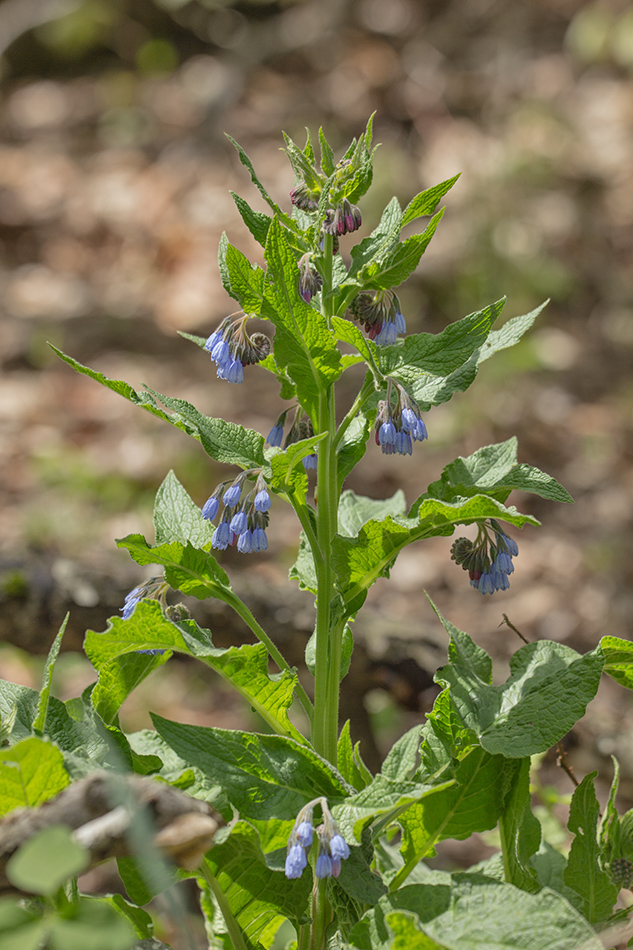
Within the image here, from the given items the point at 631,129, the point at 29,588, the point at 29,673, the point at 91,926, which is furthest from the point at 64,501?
the point at 631,129

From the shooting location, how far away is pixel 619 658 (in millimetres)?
1421

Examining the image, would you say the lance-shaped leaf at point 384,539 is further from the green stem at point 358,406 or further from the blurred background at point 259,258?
the blurred background at point 259,258

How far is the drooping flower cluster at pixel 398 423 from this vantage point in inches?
53.0

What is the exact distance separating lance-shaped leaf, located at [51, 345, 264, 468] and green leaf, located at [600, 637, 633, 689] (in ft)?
2.14

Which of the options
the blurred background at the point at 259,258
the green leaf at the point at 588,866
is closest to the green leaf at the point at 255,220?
the green leaf at the point at 588,866

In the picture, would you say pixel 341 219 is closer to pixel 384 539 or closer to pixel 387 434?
pixel 387 434

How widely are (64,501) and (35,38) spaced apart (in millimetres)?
6750

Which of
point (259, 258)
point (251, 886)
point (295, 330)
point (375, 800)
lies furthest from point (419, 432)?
point (259, 258)

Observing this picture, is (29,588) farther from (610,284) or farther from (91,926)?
(610,284)

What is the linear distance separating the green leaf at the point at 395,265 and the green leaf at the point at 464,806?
2.66 feet

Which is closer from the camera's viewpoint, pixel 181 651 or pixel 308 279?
pixel 181 651

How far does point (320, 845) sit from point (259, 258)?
18.8 feet

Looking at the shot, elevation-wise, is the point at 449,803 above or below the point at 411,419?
below

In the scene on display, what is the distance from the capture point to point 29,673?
3.74m
